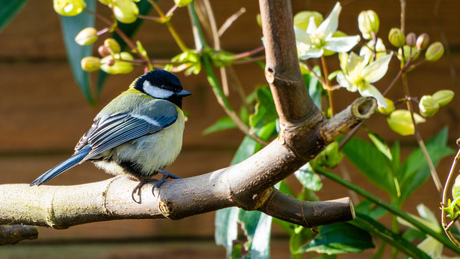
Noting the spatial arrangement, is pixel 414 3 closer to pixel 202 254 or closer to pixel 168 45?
pixel 168 45

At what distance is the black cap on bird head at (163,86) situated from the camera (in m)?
1.25

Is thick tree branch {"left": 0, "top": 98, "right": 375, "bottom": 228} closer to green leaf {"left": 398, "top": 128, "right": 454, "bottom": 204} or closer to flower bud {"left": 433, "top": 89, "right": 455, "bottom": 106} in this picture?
flower bud {"left": 433, "top": 89, "right": 455, "bottom": 106}

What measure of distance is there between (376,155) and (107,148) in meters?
0.57

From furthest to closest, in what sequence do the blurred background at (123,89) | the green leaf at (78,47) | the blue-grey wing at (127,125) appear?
the blurred background at (123,89) → the green leaf at (78,47) → the blue-grey wing at (127,125)

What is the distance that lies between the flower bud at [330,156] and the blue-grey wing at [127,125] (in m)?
0.38

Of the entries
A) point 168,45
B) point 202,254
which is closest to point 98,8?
point 168,45

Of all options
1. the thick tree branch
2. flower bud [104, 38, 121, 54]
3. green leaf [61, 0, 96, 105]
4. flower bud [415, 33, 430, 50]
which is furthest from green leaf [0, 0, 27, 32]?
flower bud [415, 33, 430, 50]

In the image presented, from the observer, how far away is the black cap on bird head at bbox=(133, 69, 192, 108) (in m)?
1.25

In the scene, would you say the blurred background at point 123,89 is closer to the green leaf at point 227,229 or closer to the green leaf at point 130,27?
the green leaf at point 130,27

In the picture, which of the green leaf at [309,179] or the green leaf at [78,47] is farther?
the green leaf at [78,47]

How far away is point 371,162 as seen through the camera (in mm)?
1141

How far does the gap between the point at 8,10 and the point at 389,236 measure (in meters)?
0.96

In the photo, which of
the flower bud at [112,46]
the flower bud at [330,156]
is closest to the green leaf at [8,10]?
the flower bud at [112,46]

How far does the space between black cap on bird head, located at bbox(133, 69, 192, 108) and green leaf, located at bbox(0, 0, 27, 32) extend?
323 mm
